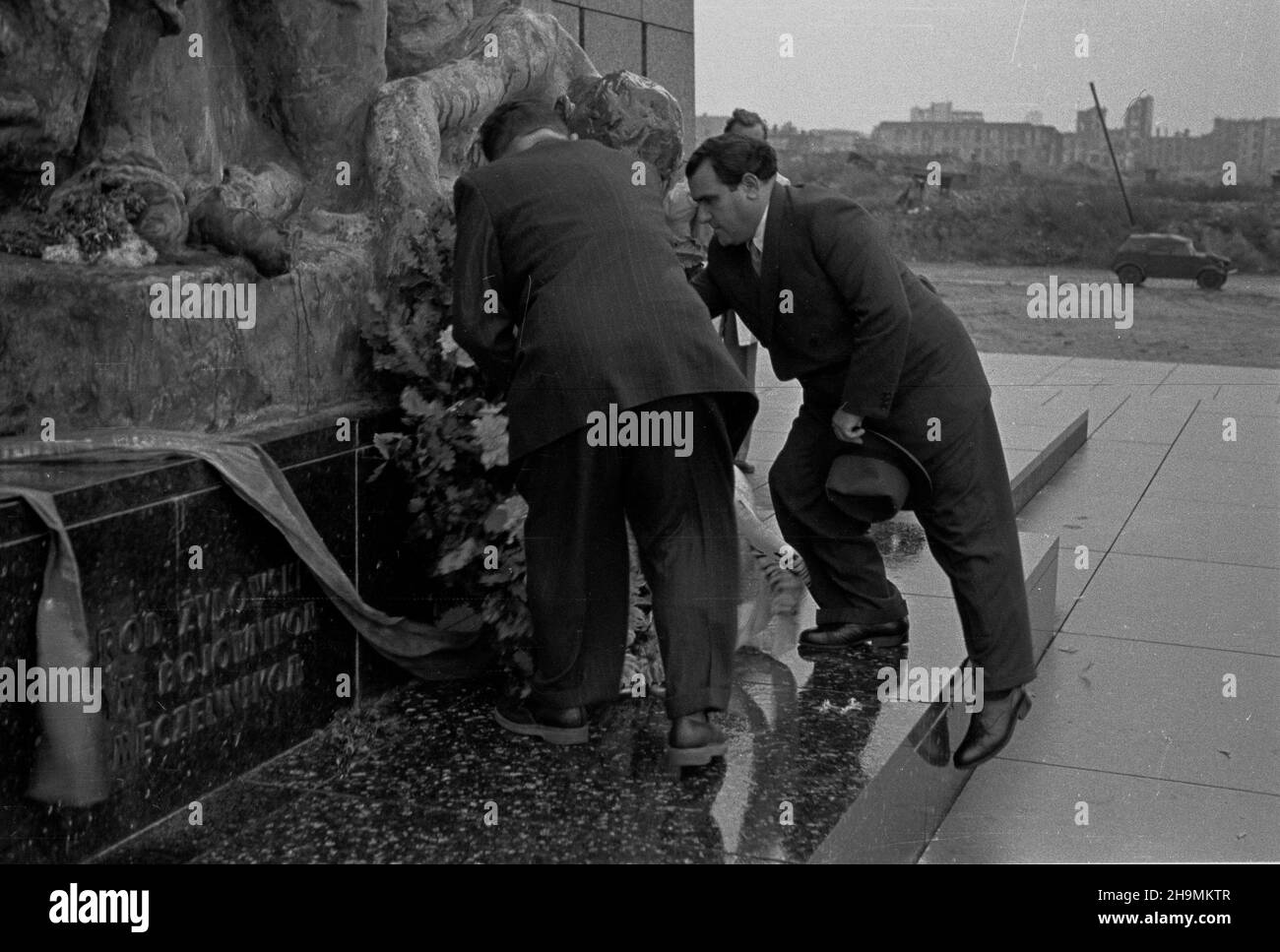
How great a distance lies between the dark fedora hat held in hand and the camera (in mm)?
4273

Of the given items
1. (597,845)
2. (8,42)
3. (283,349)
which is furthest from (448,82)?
(597,845)

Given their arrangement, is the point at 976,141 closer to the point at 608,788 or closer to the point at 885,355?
the point at 885,355

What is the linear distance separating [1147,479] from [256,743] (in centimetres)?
631

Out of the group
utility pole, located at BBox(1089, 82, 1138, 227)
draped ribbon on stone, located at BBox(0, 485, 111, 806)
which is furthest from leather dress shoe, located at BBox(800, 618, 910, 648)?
utility pole, located at BBox(1089, 82, 1138, 227)

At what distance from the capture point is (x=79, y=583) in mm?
3189

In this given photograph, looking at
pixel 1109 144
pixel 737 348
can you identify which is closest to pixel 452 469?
pixel 737 348

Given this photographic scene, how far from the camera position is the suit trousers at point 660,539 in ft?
12.1

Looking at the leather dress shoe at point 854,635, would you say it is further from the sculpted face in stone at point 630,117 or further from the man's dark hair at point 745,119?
the man's dark hair at point 745,119

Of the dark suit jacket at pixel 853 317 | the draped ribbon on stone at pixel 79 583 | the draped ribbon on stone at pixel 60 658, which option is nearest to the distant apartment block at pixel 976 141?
the dark suit jacket at pixel 853 317

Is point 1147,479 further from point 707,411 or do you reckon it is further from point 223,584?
point 223,584

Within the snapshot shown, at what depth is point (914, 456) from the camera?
13.9 ft

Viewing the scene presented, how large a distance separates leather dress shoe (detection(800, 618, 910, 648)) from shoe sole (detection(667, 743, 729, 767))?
41.5 inches

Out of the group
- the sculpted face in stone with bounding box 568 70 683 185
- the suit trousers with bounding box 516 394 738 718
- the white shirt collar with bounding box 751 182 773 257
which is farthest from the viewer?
the sculpted face in stone with bounding box 568 70 683 185

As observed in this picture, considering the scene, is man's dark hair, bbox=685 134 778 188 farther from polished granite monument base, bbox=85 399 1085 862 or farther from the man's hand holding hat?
polished granite monument base, bbox=85 399 1085 862
